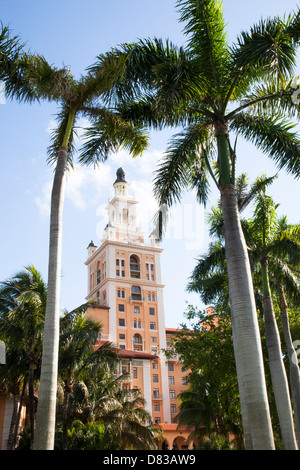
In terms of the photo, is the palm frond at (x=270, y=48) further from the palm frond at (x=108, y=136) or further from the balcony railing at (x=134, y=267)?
the balcony railing at (x=134, y=267)

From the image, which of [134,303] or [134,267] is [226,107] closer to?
[134,303]

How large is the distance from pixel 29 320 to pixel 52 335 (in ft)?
35.5

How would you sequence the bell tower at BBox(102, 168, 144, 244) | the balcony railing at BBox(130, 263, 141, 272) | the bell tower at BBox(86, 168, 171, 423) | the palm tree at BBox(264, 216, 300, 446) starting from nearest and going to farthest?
the palm tree at BBox(264, 216, 300, 446) < the bell tower at BBox(86, 168, 171, 423) < the balcony railing at BBox(130, 263, 141, 272) < the bell tower at BBox(102, 168, 144, 244)

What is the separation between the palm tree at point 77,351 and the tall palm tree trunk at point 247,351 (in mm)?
13833

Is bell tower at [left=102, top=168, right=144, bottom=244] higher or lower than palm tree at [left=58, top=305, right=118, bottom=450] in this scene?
higher

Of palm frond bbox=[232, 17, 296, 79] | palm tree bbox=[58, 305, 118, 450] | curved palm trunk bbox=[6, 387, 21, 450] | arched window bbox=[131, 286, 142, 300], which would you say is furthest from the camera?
arched window bbox=[131, 286, 142, 300]

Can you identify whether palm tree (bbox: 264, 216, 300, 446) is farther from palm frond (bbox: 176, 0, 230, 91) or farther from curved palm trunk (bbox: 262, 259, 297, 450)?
palm frond (bbox: 176, 0, 230, 91)

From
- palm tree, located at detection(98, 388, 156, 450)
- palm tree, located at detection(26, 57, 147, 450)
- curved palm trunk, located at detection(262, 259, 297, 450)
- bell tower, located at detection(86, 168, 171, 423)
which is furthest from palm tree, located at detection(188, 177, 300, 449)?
bell tower, located at detection(86, 168, 171, 423)

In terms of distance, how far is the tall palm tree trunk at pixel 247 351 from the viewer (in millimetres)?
9094

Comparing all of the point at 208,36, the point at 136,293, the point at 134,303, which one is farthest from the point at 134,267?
the point at 208,36

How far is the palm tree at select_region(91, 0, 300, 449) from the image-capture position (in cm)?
983

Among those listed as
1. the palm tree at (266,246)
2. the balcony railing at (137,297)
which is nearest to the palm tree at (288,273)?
the palm tree at (266,246)

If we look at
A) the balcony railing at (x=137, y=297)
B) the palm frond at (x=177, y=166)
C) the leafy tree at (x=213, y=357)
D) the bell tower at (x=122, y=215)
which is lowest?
the leafy tree at (x=213, y=357)

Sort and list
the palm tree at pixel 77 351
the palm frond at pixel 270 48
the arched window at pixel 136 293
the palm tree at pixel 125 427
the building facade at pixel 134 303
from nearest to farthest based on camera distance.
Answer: the palm frond at pixel 270 48, the palm tree at pixel 77 351, the palm tree at pixel 125 427, the building facade at pixel 134 303, the arched window at pixel 136 293
